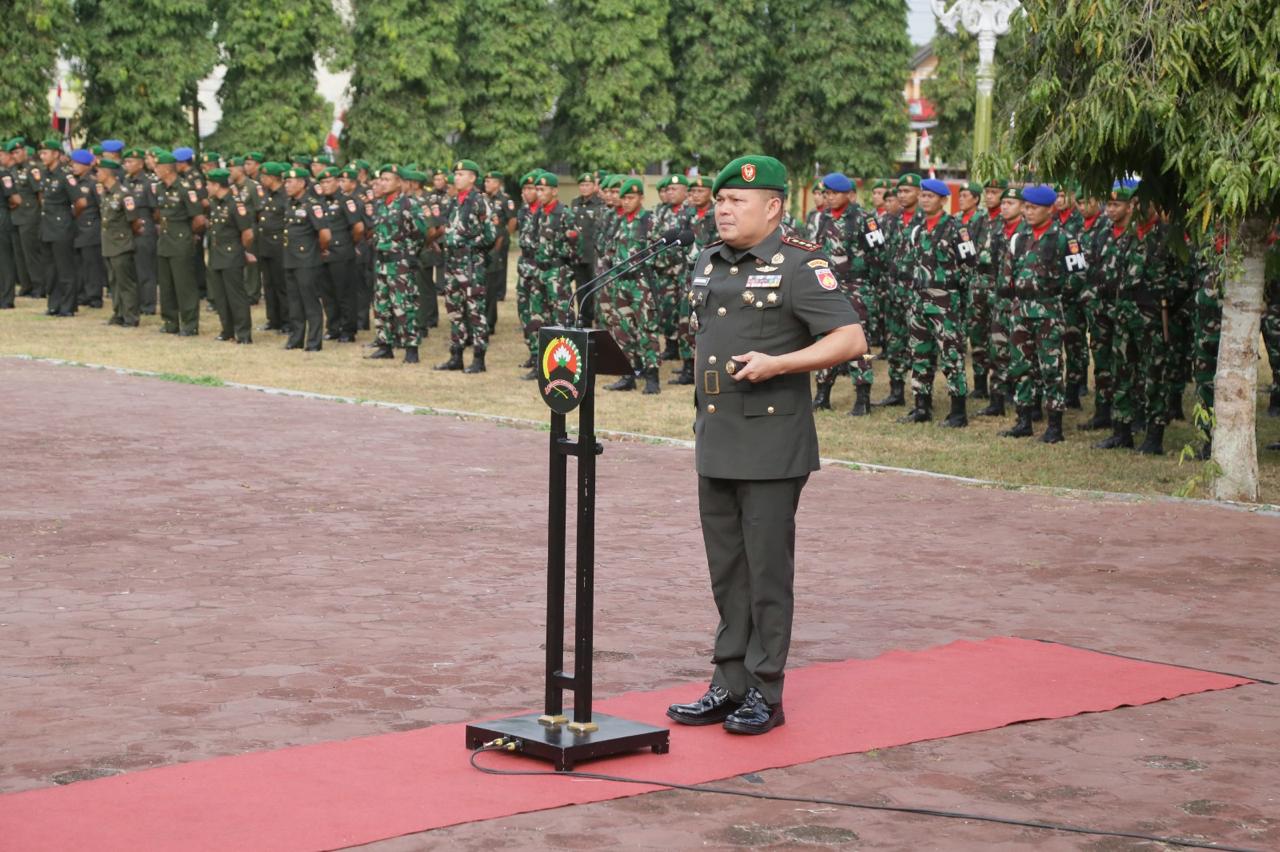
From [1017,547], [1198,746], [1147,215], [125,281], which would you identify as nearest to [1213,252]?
[1147,215]

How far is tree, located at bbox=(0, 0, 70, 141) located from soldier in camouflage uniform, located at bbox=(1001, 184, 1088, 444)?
24.4m

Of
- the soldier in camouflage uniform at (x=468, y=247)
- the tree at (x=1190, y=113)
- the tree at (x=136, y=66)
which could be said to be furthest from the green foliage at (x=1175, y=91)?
the tree at (x=136, y=66)

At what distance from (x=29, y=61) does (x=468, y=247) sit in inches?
747

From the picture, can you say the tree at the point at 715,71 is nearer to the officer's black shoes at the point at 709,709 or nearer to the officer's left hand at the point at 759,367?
the officer's black shoes at the point at 709,709

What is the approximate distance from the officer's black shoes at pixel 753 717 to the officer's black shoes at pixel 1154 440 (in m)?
8.12

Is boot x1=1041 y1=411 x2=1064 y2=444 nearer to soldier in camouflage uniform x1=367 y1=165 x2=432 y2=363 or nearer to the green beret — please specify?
soldier in camouflage uniform x1=367 y1=165 x2=432 y2=363

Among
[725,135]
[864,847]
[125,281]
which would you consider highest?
[725,135]

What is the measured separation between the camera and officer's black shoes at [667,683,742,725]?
5.91m

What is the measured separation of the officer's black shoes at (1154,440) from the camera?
520 inches

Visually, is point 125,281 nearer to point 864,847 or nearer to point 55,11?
point 55,11

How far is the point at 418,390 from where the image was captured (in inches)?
655

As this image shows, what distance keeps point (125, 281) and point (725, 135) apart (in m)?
23.1

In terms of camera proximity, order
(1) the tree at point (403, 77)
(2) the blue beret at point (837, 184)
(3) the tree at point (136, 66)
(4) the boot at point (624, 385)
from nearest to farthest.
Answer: (2) the blue beret at point (837, 184) → (4) the boot at point (624, 385) → (3) the tree at point (136, 66) → (1) the tree at point (403, 77)

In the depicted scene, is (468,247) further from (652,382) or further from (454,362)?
(652,382)
